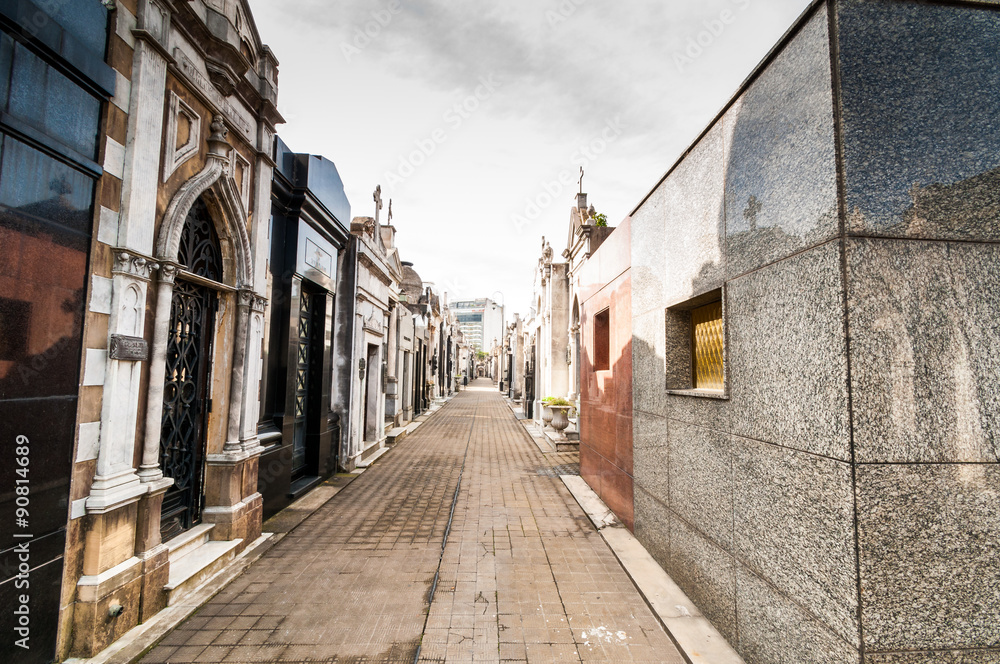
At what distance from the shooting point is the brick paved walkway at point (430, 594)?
10.6ft

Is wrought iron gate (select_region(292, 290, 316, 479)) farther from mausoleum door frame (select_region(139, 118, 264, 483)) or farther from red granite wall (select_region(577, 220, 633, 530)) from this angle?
red granite wall (select_region(577, 220, 633, 530))

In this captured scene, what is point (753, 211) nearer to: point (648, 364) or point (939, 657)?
point (648, 364)

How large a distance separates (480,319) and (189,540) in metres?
153

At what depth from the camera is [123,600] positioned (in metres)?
3.32

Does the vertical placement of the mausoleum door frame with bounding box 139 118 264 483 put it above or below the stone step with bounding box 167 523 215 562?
above

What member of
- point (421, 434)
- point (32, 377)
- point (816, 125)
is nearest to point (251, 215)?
point (32, 377)

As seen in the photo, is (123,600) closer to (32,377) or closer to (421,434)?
(32,377)

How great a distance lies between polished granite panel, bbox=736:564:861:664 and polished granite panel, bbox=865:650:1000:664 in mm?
113

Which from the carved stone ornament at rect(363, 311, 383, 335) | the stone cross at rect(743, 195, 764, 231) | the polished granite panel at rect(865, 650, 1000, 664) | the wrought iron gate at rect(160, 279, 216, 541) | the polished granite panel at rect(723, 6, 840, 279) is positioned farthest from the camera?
the carved stone ornament at rect(363, 311, 383, 335)

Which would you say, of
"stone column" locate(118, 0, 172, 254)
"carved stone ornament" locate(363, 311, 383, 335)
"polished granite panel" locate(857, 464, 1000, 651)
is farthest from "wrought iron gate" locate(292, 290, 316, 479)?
"polished granite panel" locate(857, 464, 1000, 651)

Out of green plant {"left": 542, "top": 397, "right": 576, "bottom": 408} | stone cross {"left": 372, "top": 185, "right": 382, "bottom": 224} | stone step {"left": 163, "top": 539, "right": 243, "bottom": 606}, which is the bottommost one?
stone step {"left": 163, "top": 539, "right": 243, "bottom": 606}

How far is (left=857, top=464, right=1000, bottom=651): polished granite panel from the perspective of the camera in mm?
2174

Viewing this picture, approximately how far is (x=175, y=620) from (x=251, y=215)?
165 inches

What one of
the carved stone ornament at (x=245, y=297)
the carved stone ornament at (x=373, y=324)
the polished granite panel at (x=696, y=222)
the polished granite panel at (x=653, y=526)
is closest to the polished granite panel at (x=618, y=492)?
the polished granite panel at (x=653, y=526)
